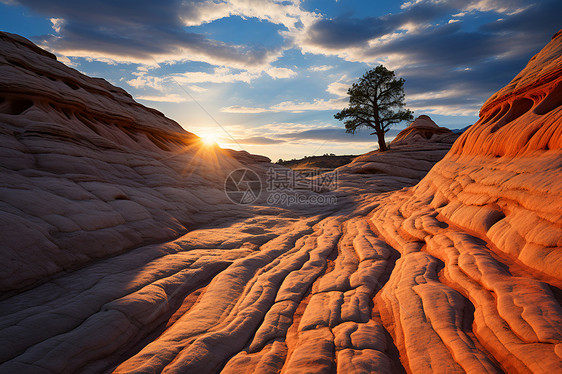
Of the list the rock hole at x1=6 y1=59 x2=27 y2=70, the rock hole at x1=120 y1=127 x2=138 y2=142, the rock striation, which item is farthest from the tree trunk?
the rock hole at x1=6 y1=59 x2=27 y2=70

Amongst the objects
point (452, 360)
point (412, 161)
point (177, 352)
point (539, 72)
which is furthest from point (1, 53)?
point (412, 161)

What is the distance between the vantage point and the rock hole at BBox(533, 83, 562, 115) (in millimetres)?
6547

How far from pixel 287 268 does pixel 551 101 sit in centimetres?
757

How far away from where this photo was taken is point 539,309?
2.84 meters

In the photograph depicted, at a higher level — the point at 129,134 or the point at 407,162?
the point at 129,134

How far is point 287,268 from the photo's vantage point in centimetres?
559

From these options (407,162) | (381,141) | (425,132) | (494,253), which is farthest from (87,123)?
(425,132)

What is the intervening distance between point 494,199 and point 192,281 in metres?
6.22

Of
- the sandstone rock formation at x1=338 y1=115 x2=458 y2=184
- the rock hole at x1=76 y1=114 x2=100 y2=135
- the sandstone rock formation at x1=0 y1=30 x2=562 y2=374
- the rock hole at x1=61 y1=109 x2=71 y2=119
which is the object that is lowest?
the sandstone rock formation at x1=0 y1=30 x2=562 y2=374

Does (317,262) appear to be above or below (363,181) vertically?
below

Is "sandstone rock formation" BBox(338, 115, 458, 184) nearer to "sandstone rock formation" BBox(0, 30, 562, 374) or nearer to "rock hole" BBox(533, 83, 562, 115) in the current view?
"sandstone rock formation" BBox(0, 30, 562, 374)

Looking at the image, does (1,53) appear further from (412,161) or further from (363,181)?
(412,161)

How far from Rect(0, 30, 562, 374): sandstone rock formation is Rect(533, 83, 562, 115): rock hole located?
1.4 inches

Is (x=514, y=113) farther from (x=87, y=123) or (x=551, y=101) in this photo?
(x=87, y=123)
